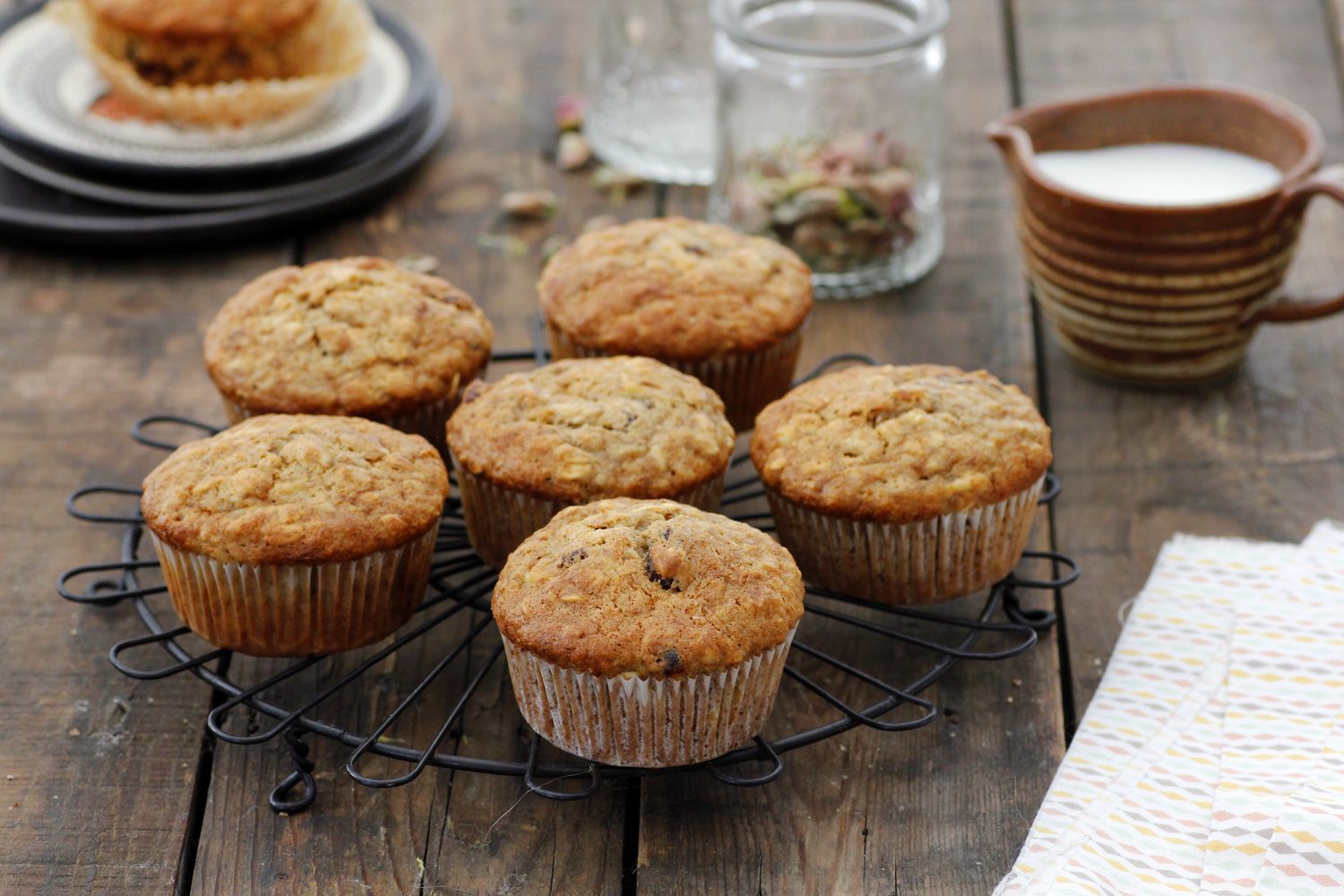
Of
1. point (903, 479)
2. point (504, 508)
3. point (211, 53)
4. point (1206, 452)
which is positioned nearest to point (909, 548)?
point (903, 479)

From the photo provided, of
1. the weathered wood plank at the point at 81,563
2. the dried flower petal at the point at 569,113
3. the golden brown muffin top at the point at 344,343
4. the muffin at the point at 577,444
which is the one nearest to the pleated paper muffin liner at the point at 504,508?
the muffin at the point at 577,444

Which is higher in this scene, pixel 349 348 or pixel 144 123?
pixel 349 348

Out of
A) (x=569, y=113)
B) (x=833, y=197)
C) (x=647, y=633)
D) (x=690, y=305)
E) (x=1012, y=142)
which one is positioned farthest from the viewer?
(x=569, y=113)

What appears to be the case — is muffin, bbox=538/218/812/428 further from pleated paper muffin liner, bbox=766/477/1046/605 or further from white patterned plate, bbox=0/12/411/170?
white patterned plate, bbox=0/12/411/170

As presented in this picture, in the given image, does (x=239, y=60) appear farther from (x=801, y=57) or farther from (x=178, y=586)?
(x=178, y=586)

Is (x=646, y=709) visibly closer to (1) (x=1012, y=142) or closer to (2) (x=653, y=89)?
(1) (x=1012, y=142)

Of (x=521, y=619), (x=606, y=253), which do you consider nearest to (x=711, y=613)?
(x=521, y=619)

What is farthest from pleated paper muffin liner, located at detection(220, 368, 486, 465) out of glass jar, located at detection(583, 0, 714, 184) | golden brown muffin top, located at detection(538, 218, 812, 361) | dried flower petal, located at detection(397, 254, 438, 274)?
glass jar, located at detection(583, 0, 714, 184)
